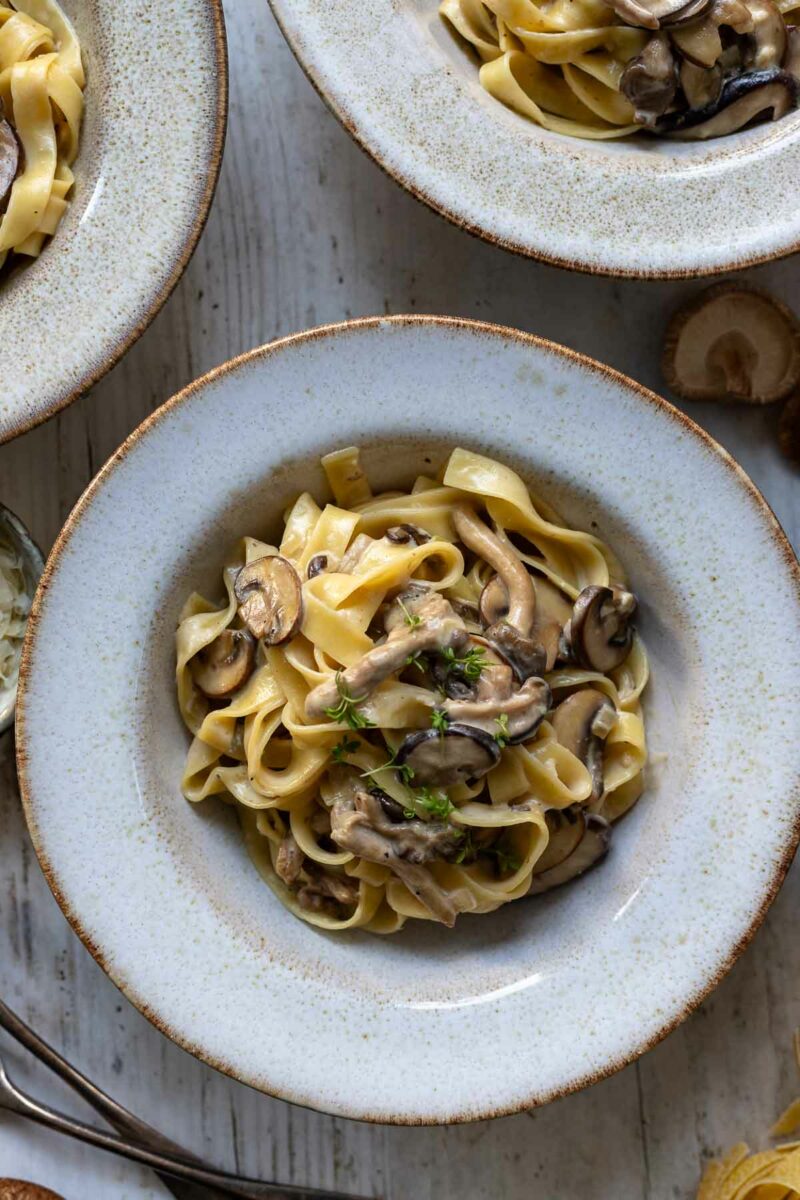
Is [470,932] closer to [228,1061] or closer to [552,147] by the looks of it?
[228,1061]

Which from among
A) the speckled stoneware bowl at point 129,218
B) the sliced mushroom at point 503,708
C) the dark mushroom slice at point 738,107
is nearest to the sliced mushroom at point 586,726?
the sliced mushroom at point 503,708

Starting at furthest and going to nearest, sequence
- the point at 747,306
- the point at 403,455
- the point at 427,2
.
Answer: the point at 747,306 < the point at 427,2 < the point at 403,455

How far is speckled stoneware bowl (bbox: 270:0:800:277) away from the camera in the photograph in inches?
118

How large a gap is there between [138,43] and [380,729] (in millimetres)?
1823

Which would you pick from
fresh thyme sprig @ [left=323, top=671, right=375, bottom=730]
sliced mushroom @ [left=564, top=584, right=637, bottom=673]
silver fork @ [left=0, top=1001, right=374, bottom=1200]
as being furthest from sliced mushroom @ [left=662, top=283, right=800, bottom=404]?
silver fork @ [left=0, top=1001, right=374, bottom=1200]

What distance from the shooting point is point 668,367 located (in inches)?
140

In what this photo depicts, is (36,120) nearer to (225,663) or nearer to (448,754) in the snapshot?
(225,663)

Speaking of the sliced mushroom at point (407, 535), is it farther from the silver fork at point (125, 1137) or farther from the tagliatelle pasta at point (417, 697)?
the silver fork at point (125, 1137)

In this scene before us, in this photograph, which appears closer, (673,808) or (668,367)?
(673,808)

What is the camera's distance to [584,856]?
3.07 metres

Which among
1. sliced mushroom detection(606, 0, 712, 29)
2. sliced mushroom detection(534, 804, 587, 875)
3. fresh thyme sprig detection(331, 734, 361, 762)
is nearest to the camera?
fresh thyme sprig detection(331, 734, 361, 762)

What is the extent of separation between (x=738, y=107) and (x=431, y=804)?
203 cm

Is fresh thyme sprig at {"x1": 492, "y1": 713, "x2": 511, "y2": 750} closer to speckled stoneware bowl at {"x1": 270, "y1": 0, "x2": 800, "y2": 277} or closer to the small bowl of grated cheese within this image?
speckled stoneware bowl at {"x1": 270, "y1": 0, "x2": 800, "y2": 277}

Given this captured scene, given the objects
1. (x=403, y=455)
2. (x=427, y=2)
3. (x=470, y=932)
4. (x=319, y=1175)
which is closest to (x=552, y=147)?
(x=427, y=2)
